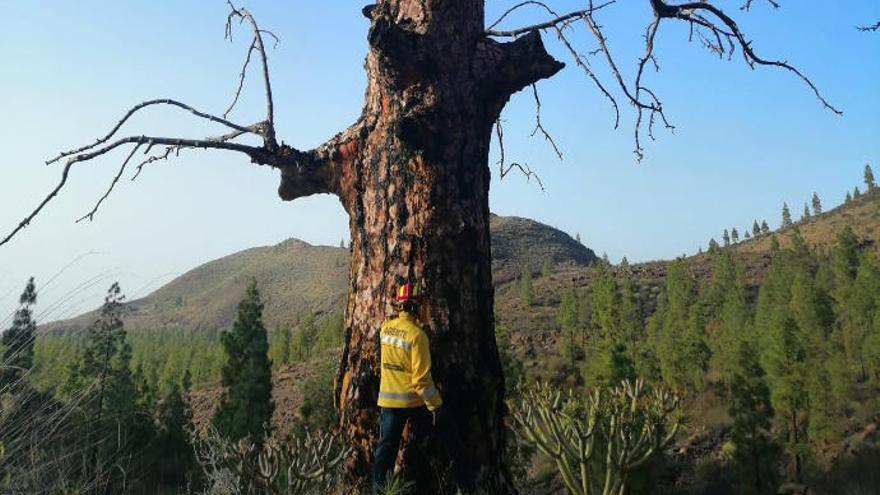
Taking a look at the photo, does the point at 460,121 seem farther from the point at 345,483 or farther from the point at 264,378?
the point at 264,378

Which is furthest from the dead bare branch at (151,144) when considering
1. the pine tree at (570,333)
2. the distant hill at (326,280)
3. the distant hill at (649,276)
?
the distant hill at (326,280)

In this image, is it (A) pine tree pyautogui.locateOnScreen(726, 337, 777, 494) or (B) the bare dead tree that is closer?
(B) the bare dead tree

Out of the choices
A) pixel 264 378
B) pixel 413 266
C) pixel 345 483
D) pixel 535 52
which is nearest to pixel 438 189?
pixel 413 266

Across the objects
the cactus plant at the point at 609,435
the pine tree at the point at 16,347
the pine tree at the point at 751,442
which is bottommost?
the pine tree at the point at 751,442

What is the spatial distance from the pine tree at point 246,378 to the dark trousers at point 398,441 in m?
22.5

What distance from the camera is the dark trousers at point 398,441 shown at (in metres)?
3.70

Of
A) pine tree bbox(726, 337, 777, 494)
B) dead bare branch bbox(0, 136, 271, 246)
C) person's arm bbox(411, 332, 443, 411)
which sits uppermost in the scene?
dead bare branch bbox(0, 136, 271, 246)

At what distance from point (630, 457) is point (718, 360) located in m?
36.5

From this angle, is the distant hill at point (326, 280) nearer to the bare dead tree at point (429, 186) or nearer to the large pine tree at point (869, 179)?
the large pine tree at point (869, 179)

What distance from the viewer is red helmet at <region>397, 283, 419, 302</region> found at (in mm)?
3801

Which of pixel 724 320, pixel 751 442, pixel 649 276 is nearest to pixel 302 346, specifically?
pixel 649 276

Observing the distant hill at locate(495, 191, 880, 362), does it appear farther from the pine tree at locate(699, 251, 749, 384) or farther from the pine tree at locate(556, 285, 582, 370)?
the pine tree at locate(699, 251, 749, 384)

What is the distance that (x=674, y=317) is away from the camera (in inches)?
1666

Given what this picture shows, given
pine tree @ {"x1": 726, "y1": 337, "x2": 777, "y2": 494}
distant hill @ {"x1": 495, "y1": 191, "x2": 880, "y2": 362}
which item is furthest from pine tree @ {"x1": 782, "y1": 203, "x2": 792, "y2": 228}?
pine tree @ {"x1": 726, "y1": 337, "x2": 777, "y2": 494}
